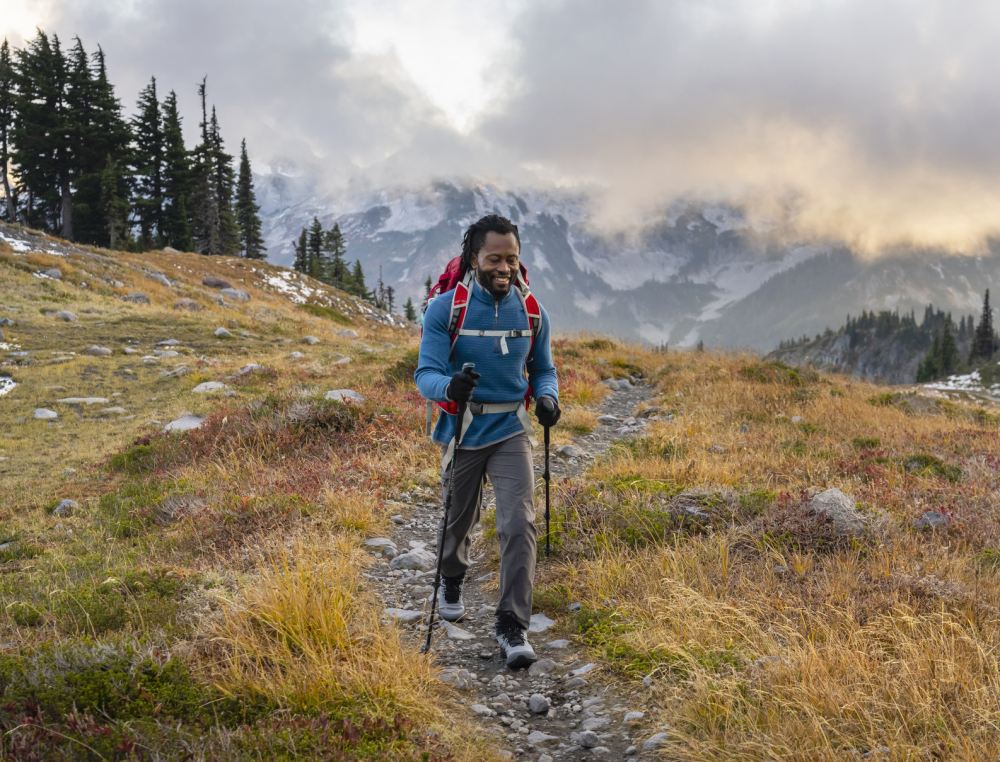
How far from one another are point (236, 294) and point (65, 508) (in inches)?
1249

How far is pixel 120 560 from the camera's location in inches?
245

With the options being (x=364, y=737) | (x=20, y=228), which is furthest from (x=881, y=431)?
(x=20, y=228)

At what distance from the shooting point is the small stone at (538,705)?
4.23 m

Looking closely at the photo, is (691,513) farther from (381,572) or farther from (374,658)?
(374,658)

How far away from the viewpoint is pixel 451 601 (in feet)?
18.4

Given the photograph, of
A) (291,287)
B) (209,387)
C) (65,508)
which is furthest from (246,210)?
(65,508)

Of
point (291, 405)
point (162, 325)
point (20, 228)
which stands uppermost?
point (20, 228)

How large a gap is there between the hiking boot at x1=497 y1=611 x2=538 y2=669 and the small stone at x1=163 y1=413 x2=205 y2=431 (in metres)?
8.52

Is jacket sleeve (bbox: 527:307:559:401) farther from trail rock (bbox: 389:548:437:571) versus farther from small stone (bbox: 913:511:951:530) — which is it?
small stone (bbox: 913:511:951:530)

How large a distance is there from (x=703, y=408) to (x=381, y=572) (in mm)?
9231

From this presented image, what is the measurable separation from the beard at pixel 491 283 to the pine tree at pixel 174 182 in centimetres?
6065

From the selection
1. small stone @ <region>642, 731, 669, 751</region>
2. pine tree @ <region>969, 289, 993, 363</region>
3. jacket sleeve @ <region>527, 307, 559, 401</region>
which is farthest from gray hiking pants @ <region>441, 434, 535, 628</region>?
pine tree @ <region>969, 289, 993, 363</region>

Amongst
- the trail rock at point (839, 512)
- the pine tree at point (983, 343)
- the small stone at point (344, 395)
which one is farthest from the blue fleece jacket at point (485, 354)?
the pine tree at point (983, 343)

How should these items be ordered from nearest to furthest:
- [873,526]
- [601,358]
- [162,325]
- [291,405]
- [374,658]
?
[374,658]
[873,526]
[291,405]
[601,358]
[162,325]
